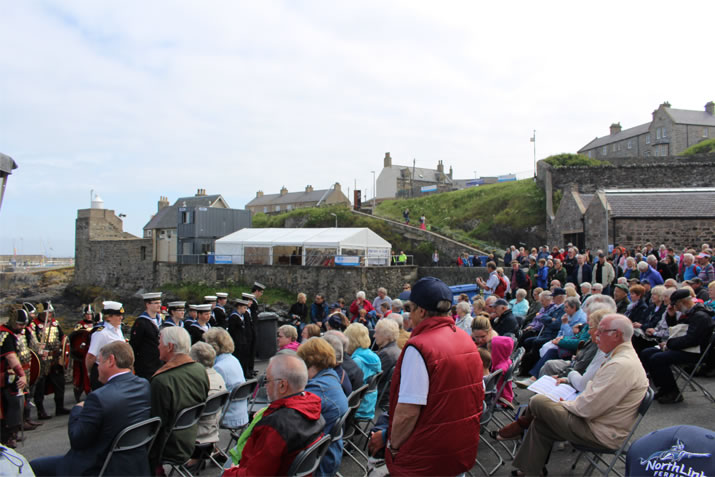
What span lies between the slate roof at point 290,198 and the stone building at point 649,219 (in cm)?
4883

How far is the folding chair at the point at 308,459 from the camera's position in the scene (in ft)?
9.54

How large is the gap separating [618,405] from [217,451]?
140 inches

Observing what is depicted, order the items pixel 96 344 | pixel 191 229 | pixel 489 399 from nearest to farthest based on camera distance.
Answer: pixel 489 399 < pixel 96 344 < pixel 191 229

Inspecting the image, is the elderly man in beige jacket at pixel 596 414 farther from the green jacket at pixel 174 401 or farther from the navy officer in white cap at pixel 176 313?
the navy officer in white cap at pixel 176 313

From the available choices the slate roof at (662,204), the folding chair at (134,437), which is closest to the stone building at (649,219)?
the slate roof at (662,204)

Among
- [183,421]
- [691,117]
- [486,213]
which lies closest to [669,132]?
[691,117]

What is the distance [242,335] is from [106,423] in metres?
5.68

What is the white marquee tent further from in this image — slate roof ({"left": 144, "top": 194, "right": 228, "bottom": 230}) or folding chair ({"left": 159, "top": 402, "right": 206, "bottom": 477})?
folding chair ({"left": 159, "top": 402, "right": 206, "bottom": 477})

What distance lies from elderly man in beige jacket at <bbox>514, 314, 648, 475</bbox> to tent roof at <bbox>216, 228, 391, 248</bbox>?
25256 mm

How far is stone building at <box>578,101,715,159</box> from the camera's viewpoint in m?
50.6

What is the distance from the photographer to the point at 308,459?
3037 millimetres

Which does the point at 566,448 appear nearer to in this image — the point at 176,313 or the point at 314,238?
the point at 176,313

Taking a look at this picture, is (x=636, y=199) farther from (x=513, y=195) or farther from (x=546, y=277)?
(x=513, y=195)

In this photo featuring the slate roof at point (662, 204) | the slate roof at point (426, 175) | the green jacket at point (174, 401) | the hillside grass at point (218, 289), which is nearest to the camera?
the green jacket at point (174, 401)
